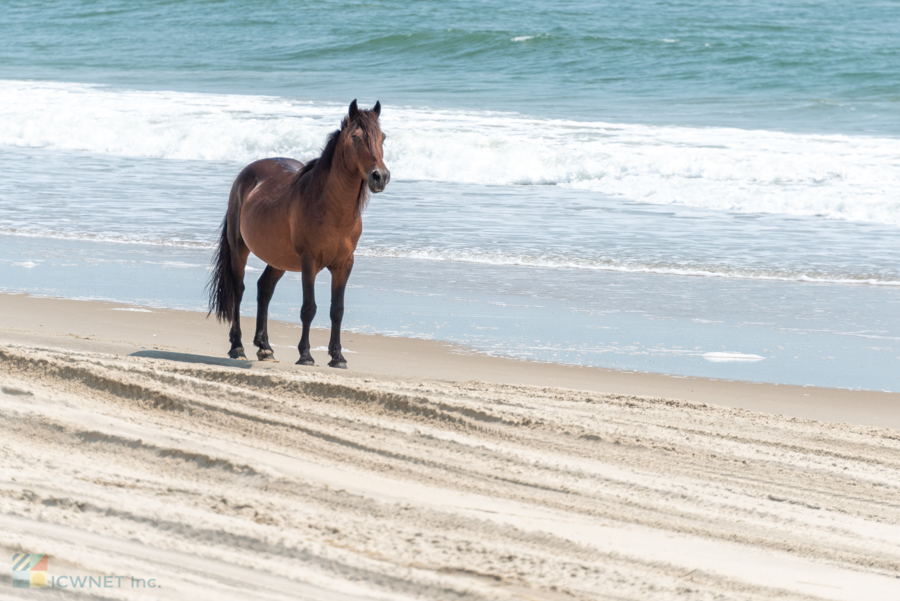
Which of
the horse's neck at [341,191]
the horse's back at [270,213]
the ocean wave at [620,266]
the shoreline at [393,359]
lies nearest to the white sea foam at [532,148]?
the ocean wave at [620,266]

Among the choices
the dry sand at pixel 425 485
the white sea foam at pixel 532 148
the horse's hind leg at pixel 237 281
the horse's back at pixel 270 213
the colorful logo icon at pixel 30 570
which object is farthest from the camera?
the white sea foam at pixel 532 148

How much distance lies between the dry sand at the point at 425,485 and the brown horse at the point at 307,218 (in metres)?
0.57

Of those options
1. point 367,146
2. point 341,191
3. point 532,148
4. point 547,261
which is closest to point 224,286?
point 341,191

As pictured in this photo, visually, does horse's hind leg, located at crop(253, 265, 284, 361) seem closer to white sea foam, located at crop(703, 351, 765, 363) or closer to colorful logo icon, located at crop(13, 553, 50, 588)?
white sea foam, located at crop(703, 351, 765, 363)

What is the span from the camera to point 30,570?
7.48 feet

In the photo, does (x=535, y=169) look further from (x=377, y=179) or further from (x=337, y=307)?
(x=377, y=179)

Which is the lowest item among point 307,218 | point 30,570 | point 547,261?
point 30,570

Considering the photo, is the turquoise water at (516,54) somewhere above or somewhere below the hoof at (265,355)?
above

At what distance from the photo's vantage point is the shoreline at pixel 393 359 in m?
4.77

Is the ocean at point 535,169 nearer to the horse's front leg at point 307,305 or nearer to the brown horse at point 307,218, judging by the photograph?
the brown horse at point 307,218

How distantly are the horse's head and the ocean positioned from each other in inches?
62.8

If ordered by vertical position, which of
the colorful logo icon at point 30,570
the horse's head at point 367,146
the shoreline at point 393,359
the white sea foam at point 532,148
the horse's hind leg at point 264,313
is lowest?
the colorful logo icon at point 30,570

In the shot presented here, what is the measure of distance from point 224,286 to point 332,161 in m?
1.19

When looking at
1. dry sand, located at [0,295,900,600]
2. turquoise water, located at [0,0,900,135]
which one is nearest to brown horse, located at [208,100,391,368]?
dry sand, located at [0,295,900,600]
